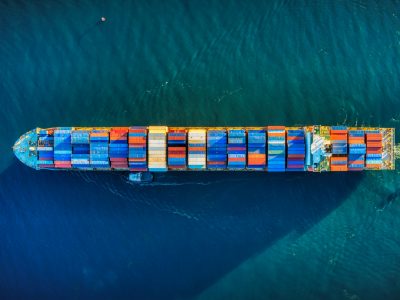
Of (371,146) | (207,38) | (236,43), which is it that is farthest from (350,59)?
(207,38)

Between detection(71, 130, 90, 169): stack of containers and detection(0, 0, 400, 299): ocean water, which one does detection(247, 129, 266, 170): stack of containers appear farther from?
detection(71, 130, 90, 169): stack of containers

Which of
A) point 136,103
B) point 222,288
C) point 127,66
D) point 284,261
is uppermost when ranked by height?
point 127,66

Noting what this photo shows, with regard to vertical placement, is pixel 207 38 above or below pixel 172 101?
above

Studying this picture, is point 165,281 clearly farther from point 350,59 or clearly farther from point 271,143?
Result: point 350,59

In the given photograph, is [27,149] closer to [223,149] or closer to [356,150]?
[223,149]

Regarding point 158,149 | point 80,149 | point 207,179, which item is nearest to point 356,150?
point 207,179

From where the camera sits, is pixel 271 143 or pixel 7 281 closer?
pixel 271 143
